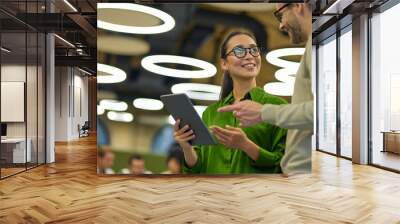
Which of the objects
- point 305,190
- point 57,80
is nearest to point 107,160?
point 305,190

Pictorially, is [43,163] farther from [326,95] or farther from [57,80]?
[57,80]

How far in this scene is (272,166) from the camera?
654 centimetres

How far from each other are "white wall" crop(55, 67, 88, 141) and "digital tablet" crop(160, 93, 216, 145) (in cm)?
1167

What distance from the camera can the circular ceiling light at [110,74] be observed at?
22.0 feet

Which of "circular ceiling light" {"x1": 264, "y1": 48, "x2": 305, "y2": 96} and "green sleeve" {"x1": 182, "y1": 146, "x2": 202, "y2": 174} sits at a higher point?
"circular ceiling light" {"x1": 264, "y1": 48, "x2": 305, "y2": 96}

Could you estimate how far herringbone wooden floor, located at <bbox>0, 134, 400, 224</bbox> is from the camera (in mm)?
4414

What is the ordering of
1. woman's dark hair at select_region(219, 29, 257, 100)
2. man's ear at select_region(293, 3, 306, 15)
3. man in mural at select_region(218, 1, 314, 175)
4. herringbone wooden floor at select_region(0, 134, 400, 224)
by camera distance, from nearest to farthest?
herringbone wooden floor at select_region(0, 134, 400, 224)
man's ear at select_region(293, 3, 306, 15)
man in mural at select_region(218, 1, 314, 175)
woman's dark hair at select_region(219, 29, 257, 100)

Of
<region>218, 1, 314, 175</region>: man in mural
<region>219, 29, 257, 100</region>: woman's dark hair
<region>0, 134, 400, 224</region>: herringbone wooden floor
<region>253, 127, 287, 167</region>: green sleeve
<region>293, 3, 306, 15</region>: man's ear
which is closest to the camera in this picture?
<region>0, 134, 400, 224</region>: herringbone wooden floor

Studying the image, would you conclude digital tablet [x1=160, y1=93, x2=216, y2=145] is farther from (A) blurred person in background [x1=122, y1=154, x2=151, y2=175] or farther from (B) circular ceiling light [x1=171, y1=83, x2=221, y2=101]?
(A) blurred person in background [x1=122, y1=154, x2=151, y2=175]

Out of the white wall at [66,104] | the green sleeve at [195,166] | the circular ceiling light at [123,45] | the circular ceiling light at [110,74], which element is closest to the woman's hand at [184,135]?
the green sleeve at [195,166]

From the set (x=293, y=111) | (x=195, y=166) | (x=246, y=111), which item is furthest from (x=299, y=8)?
(x=195, y=166)

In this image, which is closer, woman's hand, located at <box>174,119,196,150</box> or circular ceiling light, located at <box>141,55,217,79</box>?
woman's hand, located at <box>174,119,196,150</box>

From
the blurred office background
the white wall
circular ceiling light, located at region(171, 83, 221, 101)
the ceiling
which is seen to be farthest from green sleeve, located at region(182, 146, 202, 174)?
the white wall

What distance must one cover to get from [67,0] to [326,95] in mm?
7714
